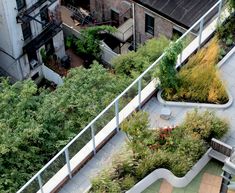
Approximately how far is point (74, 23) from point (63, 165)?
2466 cm

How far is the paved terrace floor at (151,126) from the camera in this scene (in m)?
18.0

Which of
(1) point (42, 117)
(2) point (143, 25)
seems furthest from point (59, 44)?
(1) point (42, 117)

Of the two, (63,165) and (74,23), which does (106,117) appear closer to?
(63,165)

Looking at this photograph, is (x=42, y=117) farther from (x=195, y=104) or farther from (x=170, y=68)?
(x=195, y=104)

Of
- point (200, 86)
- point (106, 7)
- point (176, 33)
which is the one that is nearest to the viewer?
point (200, 86)

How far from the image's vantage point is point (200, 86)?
19.8m

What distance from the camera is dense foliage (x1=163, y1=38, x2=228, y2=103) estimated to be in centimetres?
1977

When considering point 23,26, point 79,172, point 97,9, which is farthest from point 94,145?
point 97,9

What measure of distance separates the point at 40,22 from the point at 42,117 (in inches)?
493

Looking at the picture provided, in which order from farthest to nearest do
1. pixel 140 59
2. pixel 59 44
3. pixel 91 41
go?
pixel 59 44 < pixel 91 41 < pixel 140 59

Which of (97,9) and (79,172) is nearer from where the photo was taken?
(79,172)

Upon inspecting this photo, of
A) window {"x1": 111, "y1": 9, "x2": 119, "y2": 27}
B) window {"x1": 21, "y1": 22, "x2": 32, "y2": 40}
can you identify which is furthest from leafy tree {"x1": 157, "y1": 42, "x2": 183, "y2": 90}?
window {"x1": 111, "y1": 9, "x2": 119, "y2": 27}

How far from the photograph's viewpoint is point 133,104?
19688mm

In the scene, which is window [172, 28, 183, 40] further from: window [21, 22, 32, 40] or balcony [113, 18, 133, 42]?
window [21, 22, 32, 40]
